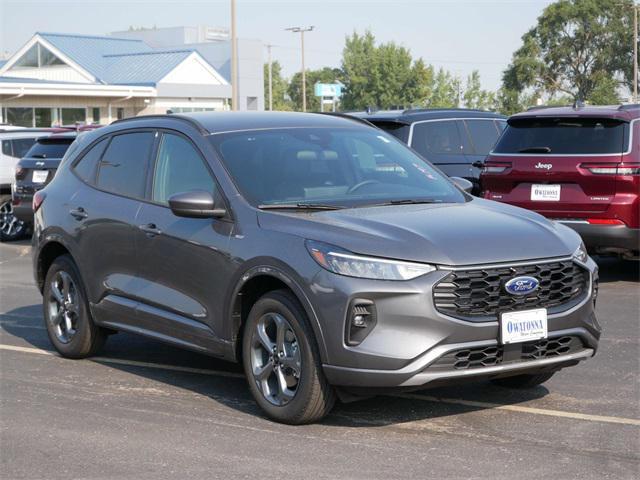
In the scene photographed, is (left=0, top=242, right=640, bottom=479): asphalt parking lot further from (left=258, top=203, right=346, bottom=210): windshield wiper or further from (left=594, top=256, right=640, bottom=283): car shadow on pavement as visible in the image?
(left=594, top=256, right=640, bottom=283): car shadow on pavement

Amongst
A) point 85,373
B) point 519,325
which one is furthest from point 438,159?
point 519,325

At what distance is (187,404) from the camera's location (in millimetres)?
6785

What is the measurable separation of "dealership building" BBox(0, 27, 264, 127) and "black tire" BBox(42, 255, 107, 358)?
4619 centimetres

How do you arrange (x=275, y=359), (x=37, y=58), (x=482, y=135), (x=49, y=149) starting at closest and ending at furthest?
(x=275, y=359), (x=482, y=135), (x=49, y=149), (x=37, y=58)

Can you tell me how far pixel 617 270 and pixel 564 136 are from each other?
2.13 m

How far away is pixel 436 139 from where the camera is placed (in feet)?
44.1

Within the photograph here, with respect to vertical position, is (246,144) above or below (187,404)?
above

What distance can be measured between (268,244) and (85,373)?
7.35 feet

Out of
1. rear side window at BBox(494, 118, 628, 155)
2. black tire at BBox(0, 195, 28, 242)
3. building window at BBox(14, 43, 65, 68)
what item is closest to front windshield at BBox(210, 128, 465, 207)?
rear side window at BBox(494, 118, 628, 155)

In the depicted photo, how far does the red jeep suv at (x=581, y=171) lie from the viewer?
1110cm

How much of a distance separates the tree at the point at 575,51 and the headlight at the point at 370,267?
7058cm

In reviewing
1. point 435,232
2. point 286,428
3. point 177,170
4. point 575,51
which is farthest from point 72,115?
point 435,232

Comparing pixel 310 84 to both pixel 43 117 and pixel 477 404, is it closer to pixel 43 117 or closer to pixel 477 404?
pixel 43 117

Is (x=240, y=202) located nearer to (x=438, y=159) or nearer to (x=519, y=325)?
(x=519, y=325)
